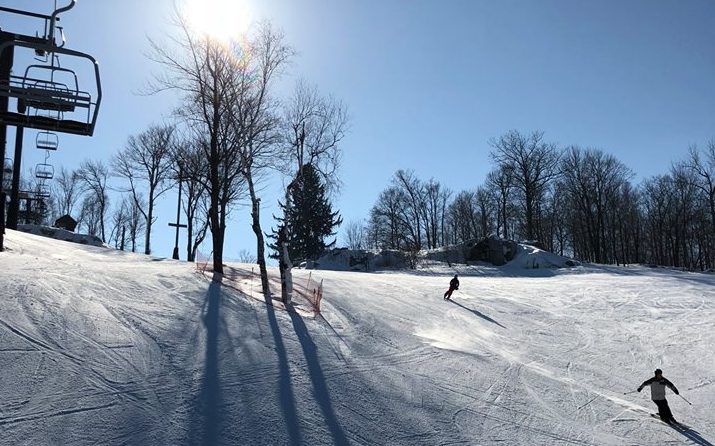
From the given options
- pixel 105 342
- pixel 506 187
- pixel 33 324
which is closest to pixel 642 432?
pixel 105 342

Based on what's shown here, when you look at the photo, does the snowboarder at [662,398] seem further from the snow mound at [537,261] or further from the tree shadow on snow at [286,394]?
the snow mound at [537,261]

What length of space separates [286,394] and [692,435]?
7.81 meters

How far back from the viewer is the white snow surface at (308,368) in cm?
786

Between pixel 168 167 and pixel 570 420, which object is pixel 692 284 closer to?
pixel 570 420

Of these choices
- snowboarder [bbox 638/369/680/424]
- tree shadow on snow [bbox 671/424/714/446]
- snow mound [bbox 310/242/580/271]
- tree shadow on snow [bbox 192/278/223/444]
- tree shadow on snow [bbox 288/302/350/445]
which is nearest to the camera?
tree shadow on snow [bbox 192/278/223/444]

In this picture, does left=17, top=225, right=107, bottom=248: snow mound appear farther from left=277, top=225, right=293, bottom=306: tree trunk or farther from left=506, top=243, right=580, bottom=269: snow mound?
left=506, top=243, right=580, bottom=269: snow mound

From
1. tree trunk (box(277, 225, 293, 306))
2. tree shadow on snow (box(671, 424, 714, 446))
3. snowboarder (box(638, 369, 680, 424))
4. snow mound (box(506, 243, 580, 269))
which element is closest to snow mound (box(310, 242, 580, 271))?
snow mound (box(506, 243, 580, 269))

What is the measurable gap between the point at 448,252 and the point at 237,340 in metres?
31.7

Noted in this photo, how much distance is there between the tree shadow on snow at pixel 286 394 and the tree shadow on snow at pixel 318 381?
0.45m

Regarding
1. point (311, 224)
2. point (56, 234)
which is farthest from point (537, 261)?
point (56, 234)

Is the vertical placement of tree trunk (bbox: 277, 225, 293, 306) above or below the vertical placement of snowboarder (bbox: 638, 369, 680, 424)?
above

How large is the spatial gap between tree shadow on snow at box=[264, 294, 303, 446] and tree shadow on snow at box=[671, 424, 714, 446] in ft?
24.6

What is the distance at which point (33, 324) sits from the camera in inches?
402

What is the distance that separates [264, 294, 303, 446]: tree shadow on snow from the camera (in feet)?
25.7
